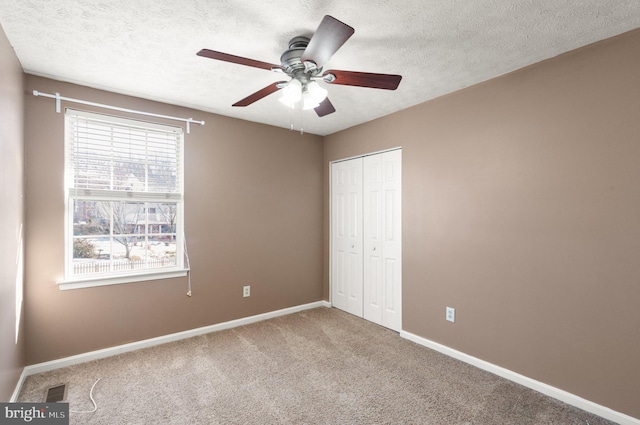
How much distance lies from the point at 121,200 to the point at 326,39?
2515 mm

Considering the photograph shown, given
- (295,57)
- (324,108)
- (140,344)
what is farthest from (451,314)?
(140,344)

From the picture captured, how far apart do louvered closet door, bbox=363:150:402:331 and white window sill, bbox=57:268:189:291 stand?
83.2 inches

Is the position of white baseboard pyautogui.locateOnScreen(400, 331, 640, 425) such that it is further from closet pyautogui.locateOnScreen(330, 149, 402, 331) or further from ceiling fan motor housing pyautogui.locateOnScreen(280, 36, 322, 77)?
ceiling fan motor housing pyautogui.locateOnScreen(280, 36, 322, 77)

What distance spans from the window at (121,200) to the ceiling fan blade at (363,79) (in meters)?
2.10

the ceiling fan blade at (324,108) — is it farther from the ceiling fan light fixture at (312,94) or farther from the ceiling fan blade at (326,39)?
the ceiling fan blade at (326,39)

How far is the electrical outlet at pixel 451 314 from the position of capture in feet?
9.54

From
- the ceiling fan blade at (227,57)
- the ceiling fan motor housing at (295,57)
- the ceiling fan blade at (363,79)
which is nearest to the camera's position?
the ceiling fan blade at (227,57)

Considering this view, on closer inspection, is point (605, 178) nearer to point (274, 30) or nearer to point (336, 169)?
point (274, 30)

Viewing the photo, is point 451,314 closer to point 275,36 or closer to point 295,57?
point 295,57

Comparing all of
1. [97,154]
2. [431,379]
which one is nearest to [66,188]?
[97,154]

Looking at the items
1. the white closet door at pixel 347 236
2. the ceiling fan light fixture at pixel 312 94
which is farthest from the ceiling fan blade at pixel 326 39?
the white closet door at pixel 347 236

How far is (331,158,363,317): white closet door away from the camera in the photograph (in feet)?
13.1

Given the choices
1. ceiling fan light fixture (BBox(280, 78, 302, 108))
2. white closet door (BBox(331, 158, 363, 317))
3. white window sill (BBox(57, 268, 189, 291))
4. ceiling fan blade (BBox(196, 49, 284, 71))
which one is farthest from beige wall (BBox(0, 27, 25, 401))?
white closet door (BBox(331, 158, 363, 317))

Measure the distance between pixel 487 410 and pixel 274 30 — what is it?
9.36ft
